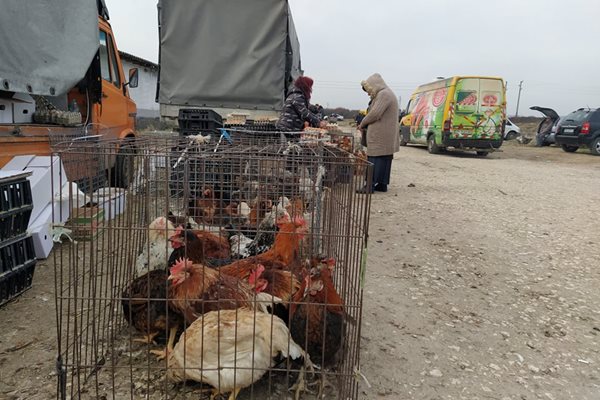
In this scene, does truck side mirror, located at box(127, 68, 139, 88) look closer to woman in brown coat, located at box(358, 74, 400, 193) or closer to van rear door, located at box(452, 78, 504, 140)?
woman in brown coat, located at box(358, 74, 400, 193)

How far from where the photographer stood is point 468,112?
14648mm

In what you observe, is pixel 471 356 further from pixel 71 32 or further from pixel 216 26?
pixel 216 26

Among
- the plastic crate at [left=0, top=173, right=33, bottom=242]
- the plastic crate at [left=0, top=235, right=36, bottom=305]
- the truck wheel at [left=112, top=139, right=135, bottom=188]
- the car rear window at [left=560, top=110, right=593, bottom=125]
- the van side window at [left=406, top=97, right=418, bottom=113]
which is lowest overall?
the plastic crate at [left=0, top=235, right=36, bottom=305]

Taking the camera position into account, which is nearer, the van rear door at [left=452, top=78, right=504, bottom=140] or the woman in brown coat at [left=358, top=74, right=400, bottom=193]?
the woman in brown coat at [left=358, top=74, right=400, bottom=193]

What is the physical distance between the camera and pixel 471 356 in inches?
116

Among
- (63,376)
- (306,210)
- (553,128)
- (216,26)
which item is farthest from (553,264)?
(553,128)

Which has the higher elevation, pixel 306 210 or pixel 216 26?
pixel 216 26

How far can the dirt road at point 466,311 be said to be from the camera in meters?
2.63

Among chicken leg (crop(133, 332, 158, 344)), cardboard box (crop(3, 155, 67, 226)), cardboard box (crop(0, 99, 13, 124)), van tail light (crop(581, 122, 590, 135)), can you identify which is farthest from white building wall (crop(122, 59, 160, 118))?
chicken leg (crop(133, 332, 158, 344))

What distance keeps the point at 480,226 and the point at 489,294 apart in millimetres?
2458

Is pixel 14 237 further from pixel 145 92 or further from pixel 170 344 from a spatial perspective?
pixel 145 92

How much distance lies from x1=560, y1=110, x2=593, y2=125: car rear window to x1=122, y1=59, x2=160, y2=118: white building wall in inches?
727

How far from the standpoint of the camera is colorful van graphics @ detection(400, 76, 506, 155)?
47.4 feet

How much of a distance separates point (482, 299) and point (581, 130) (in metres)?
16.1
